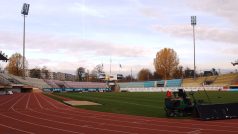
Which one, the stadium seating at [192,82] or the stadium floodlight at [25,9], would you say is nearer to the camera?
the stadium seating at [192,82]

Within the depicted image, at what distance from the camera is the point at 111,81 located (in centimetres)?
15050

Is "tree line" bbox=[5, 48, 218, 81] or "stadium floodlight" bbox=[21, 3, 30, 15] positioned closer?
"stadium floodlight" bbox=[21, 3, 30, 15]

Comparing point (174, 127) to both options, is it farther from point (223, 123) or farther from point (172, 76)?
point (172, 76)

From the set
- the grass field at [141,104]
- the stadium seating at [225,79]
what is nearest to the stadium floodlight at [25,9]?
the stadium seating at [225,79]

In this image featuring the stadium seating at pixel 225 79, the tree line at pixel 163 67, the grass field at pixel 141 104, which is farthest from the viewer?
the tree line at pixel 163 67

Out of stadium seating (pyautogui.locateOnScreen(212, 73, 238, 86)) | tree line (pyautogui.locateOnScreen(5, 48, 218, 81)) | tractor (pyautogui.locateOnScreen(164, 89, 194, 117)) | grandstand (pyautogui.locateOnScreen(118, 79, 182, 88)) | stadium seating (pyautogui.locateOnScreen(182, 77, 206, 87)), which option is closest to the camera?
tractor (pyautogui.locateOnScreen(164, 89, 194, 117))

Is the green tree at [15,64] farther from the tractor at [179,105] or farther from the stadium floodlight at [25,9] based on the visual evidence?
the tractor at [179,105]

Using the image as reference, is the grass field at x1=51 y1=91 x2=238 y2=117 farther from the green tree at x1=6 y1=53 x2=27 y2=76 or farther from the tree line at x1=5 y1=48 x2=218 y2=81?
the green tree at x1=6 y1=53 x2=27 y2=76

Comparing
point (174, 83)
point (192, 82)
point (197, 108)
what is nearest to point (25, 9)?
point (174, 83)

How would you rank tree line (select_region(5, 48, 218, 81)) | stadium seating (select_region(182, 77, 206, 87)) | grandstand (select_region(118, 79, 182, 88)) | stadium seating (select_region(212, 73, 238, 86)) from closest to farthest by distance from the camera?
stadium seating (select_region(212, 73, 238, 86)), stadium seating (select_region(182, 77, 206, 87)), grandstand (select_region(118, 79, 182, 88)), tree line (select_region(5, 48, 218, 81))

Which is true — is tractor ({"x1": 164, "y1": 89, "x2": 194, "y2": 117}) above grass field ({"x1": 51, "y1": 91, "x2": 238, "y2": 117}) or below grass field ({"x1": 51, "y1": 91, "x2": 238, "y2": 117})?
above

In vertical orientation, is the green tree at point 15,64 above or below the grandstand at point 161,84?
above

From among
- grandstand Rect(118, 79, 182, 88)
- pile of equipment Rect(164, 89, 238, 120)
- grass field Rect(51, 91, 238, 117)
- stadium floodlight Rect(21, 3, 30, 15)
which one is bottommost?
grass field Rect(51, 91, 238, 117)

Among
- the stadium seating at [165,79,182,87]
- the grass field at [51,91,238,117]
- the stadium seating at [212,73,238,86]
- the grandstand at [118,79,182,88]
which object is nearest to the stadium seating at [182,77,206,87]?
the stadium seating at [165,79,182,87]
